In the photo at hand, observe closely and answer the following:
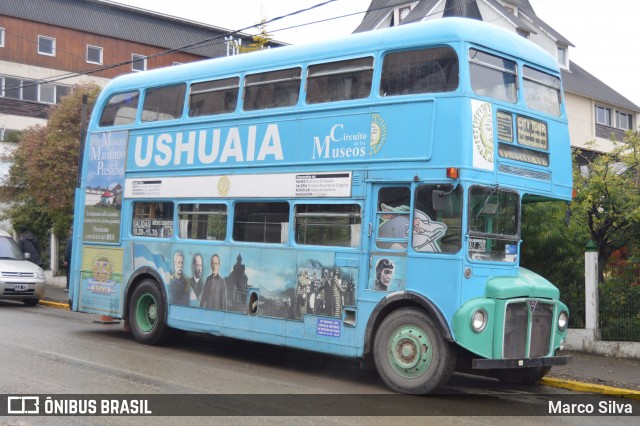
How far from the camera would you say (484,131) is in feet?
30.8

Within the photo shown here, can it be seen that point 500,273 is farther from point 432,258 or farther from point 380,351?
point 380,351

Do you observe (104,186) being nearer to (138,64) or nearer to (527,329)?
(527,329)

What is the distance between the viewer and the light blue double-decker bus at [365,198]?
30.3 ft

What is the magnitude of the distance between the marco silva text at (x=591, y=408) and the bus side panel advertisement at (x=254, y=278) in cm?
281

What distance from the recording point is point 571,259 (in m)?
13.8

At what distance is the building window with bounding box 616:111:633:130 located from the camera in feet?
133

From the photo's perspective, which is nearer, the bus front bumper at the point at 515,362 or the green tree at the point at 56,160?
the bus front bumper at the point at 515,362

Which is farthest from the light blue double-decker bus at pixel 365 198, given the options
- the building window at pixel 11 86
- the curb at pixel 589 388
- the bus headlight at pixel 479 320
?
the building window at pixel 11 86

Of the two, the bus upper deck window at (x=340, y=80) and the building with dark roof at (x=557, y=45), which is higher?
the building with dark roof at (x=557, y=45)

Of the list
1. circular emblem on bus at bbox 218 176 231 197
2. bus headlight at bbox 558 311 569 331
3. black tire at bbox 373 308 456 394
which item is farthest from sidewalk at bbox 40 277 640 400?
circular emblem on bus at bbox 218 176 231 197

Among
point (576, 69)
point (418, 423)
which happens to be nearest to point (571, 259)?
point (418, 423)

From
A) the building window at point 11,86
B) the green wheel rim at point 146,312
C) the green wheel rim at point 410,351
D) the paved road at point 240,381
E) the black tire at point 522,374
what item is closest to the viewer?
the paved road at point 240,381

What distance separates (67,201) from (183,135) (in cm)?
1128

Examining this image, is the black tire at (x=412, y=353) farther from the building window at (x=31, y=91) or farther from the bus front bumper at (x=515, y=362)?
the building window at (x=31, y=91)
